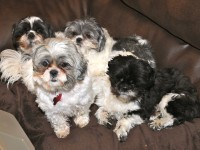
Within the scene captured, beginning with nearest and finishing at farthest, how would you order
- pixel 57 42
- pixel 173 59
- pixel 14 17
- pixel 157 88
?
pixel 57 42 → pixel 157 88 → pixel 173 59 → pixel 14 17

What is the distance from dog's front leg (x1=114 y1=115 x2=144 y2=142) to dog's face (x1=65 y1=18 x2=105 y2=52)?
0.75m

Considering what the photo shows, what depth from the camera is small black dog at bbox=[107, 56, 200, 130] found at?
8.02 feet

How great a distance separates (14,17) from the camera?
10.7 feet

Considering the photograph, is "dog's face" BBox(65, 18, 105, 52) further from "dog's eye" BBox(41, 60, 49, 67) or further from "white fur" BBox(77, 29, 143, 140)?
"dog's eye" BBox(41, 60, 49, 67)

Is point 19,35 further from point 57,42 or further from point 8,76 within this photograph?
point 57,42

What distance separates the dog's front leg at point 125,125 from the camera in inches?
101

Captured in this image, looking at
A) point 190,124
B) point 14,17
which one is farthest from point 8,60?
point 190,124

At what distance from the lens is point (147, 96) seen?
8.75 feet

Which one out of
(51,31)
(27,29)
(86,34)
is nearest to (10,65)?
(27,29)

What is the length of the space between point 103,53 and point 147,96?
2.26 ft

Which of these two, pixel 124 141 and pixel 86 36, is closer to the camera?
pixel 124 141

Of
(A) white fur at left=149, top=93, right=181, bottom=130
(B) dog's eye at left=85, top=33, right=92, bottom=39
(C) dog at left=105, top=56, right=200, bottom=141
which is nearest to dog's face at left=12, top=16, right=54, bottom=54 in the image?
(B) dog's eye at left=85, top=33, right=92, bottom=39

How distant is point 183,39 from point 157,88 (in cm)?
45

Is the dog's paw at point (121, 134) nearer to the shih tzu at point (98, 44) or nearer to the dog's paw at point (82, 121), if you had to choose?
the dog's paw at point (82, 121)
